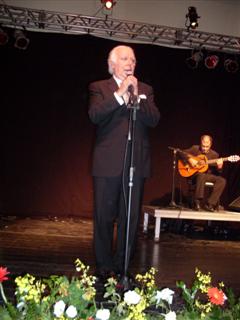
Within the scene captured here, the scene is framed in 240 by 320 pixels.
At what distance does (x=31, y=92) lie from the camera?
6.70 meters

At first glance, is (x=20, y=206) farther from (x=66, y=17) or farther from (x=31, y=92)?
(x=66, y=17)

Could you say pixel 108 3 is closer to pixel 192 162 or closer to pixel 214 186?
pixel 192 162

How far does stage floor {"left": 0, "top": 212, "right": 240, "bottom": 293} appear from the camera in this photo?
3.12 metres

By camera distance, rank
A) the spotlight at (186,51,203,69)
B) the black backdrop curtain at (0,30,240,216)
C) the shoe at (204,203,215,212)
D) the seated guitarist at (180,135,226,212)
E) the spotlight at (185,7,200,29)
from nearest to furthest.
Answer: the shoe at (204,203,215,212) < the seated guitarist at (180,135,226,212) < the spotlight at (185,7,200,29) < the black backdrop curtain at (0,30,240,216) < the spotlight at (186,51,203,69)

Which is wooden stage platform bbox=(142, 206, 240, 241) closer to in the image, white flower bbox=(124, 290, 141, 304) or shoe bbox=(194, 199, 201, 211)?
shoe bbox=(194, 199, 201, 211)

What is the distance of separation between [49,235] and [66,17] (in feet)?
10.8

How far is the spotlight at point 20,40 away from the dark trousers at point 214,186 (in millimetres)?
3237

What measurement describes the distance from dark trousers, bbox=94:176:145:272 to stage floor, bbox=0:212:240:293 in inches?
Result: 15.8

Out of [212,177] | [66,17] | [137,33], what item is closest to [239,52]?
[137,33]

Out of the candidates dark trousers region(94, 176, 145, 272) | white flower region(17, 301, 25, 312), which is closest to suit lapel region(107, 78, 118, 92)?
dark trousers region(94, 176, 145, 272)

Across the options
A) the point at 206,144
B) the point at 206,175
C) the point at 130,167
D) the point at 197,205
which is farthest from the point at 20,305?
the point at 206,144

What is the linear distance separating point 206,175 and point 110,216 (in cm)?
360

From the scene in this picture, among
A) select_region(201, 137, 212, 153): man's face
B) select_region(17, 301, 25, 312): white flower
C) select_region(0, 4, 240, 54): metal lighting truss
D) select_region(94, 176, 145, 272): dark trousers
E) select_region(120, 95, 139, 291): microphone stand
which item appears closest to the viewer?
select_region(17, 301, 25, 312): white flower

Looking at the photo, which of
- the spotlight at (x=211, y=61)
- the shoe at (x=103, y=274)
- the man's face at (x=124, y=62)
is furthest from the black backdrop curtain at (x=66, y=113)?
the shoe at (x=103, y=274)
